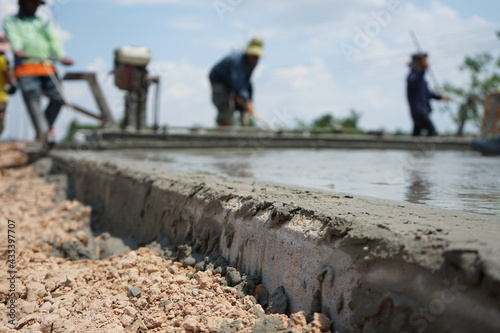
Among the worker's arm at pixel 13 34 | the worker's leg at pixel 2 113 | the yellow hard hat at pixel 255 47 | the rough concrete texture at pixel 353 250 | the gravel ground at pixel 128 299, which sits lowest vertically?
the gravel ground at pixel 128 299

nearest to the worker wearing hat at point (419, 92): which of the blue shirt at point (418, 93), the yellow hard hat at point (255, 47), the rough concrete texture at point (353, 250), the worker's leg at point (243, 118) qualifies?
the blue shirt at point (418, 93)

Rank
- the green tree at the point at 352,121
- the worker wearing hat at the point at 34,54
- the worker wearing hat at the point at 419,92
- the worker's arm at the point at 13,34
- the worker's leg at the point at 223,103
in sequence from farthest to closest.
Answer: the green tree at the point at 352,121
the worker's leg at the point at 223,103
the worker wearing hat at the point at 419,92
the worker wearing hat at the point at 34,54
the worker's arm at the point at 13,34

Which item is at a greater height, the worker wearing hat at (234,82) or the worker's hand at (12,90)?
the worker wearing hat at (234,82)

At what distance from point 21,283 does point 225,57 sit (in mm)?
8306

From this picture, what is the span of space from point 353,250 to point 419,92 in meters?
9.56

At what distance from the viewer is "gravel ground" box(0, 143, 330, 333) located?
5.86 ft

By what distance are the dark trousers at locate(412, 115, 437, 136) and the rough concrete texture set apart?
8.61 metres

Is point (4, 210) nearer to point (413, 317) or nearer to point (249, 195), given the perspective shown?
point (249, 195)

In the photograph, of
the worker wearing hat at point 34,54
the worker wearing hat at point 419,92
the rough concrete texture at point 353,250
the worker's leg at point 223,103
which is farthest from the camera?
the worker's leg at point 223,103

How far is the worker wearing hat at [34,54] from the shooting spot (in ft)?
22.2

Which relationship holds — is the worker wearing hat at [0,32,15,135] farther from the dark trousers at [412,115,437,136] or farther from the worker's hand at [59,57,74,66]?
the dark trousers at [412,115,437,136]

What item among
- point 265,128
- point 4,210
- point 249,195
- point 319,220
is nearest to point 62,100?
point 4,210

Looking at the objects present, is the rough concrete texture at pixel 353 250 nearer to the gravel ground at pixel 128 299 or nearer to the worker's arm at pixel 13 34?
the gravel ground at pixel 128 299

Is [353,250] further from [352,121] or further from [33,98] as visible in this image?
[352,121]
